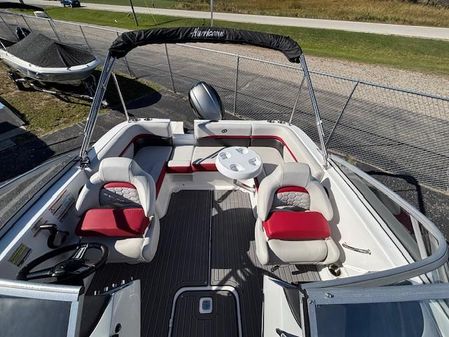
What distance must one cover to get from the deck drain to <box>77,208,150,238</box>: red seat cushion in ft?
3.37

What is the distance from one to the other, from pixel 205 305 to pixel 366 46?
15.4m

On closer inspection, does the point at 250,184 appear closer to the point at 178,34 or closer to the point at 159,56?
the point at 178,34

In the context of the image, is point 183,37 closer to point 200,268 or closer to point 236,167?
point 236,167

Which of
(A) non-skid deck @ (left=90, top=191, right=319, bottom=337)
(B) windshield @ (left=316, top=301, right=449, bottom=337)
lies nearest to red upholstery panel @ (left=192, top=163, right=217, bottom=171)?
(A) non-skid deck @ (left=90, top=191, right=319, bottom=337)

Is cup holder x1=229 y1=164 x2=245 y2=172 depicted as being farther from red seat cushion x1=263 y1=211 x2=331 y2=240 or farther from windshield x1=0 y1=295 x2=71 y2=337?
windshield x1=0 y1=295 x2=71 y2=337

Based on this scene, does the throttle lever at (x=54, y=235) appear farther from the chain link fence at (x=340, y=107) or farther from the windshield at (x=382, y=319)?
the chain link fence at (x=340, y=107)

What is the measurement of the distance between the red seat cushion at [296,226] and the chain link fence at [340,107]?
2170 mm

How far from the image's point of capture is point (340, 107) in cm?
749

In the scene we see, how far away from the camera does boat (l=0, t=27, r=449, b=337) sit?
1622 mm

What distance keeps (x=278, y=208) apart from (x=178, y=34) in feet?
8.36

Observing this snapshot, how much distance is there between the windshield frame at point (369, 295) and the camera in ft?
4.69

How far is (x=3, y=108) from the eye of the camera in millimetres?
6883

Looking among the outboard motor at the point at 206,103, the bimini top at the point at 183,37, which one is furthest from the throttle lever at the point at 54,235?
the outboard motor at the point at 206,103

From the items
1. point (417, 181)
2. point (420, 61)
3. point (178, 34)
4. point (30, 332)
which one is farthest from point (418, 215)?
point (420, 61)
